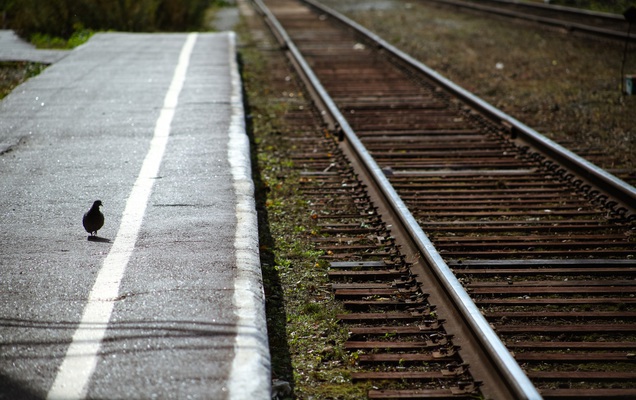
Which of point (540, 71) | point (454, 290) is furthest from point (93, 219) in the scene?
point (540, 71)

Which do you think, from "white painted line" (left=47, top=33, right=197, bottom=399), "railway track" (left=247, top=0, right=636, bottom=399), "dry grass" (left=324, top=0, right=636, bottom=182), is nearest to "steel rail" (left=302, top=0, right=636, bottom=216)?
"railway track" (left=247, top=0, right=636, bottom=399)

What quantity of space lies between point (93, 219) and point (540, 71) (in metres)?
10.1

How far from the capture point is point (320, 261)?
547 cm

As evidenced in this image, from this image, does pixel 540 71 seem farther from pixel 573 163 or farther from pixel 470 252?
pixel 470 252

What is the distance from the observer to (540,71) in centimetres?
Result: 1348

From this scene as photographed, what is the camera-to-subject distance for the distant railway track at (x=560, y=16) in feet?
55.2

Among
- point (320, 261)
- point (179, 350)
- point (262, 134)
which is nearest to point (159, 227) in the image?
point (320, 261)

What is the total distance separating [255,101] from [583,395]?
27.0 ft

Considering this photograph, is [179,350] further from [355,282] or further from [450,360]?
[355,282]

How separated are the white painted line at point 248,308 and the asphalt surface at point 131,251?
0.03 ft

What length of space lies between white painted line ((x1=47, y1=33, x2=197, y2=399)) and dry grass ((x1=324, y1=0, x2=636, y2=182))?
4.31 m

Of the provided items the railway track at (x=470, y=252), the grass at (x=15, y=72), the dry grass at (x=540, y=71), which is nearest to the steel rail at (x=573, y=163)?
the railway track at (x=470, y=252)

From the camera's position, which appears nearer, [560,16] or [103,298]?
[103,298]

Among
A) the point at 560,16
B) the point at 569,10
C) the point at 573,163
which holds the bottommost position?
the point at 560,16
